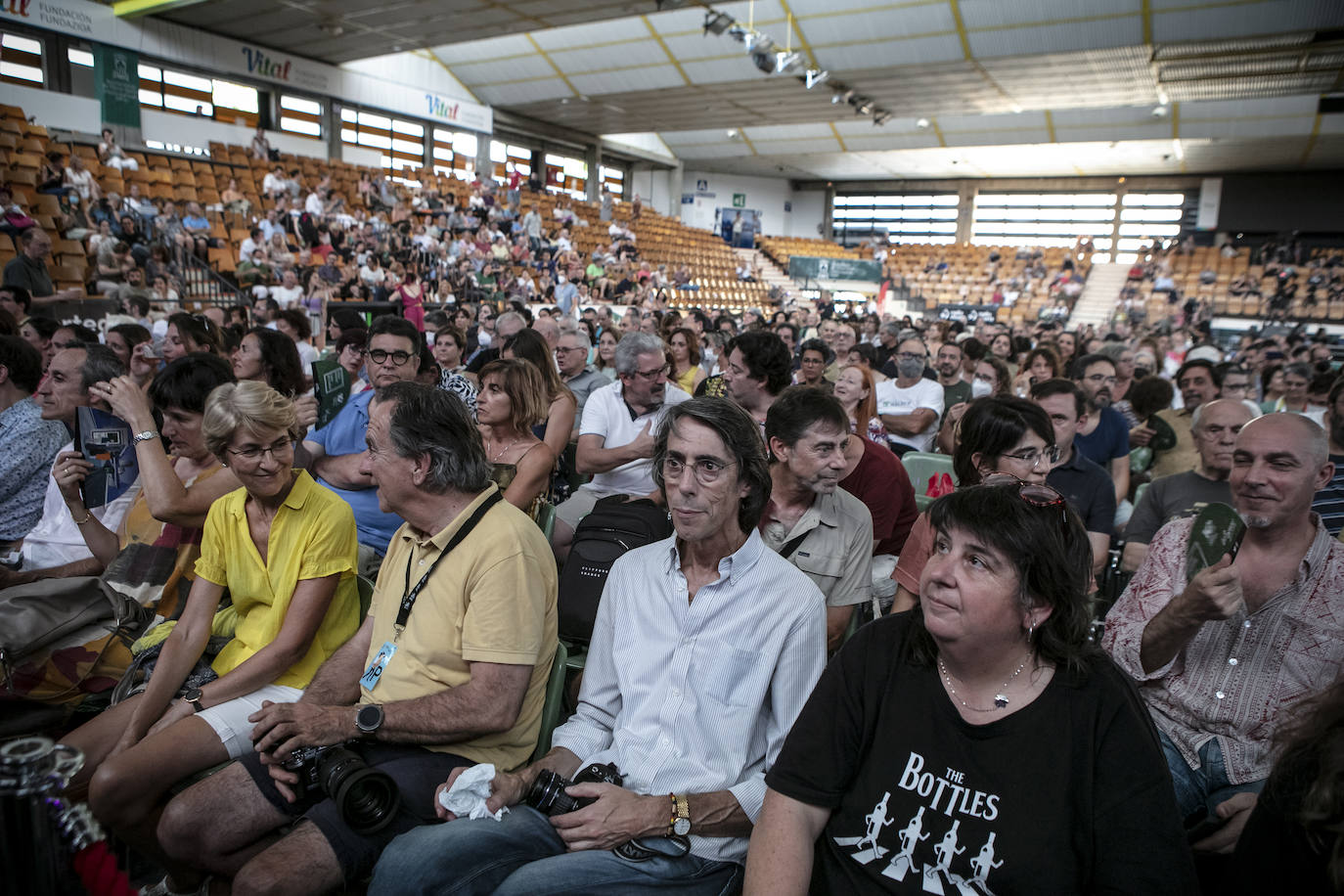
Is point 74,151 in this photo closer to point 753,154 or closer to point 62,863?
point 62,863

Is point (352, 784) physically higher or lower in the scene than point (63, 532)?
lower

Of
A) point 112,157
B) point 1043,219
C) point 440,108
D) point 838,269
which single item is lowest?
point 838,269

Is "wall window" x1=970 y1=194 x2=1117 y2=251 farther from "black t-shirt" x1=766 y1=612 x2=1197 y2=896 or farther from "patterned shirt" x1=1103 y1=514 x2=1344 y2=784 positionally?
"black t-shirt" x1=766 y1=612 x2=1197 y2=896

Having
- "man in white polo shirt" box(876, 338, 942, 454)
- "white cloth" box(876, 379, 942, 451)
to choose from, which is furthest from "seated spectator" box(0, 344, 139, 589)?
"white cloth" box(876, 379, 942, 451)

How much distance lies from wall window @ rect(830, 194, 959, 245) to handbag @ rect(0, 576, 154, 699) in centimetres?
2923

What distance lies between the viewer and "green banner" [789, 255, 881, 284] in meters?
25.3

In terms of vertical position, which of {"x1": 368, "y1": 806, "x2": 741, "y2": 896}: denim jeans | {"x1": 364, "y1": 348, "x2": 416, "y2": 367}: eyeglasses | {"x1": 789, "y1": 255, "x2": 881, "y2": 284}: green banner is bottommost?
{"x1": 368, "y1": 806, "x2": 741, "y2": 896}: denim jeans

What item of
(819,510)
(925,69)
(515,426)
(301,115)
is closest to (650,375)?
(515,426)

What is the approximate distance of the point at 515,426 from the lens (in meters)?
3.17

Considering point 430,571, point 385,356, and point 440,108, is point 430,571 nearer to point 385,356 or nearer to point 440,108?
point 385,356

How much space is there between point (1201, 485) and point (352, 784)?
2.96 meters

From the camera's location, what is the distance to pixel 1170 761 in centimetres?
180

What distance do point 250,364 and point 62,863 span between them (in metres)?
3.37

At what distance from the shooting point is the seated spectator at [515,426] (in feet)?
10.0
